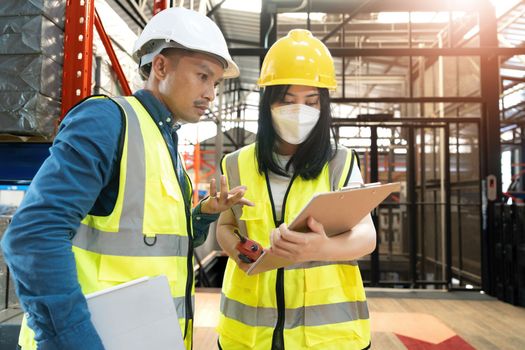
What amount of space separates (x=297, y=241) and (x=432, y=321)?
4.44 meters

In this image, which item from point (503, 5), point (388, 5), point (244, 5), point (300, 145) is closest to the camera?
point (300, 145)

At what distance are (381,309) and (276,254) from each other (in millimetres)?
4749

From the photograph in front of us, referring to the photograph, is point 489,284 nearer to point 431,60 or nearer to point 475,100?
point 475,100

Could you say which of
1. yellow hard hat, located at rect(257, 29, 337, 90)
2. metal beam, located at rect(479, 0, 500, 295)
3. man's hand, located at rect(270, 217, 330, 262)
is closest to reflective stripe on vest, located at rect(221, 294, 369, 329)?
man's hand, located at rect(270, 217, 330, 262)

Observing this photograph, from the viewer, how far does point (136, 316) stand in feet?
3.24

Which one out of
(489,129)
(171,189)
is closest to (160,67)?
(171,189)

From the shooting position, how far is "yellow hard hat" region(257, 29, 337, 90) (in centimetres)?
162

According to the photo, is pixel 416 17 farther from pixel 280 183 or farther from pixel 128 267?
pixel 128 267

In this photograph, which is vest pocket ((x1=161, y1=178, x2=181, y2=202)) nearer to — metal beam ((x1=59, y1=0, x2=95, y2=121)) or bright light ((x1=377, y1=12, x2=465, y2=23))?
metal beam ((x1=59, y1=0, x2=95, y2=121))

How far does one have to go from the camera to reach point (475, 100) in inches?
251

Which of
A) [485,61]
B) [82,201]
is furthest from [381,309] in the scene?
[82,201]

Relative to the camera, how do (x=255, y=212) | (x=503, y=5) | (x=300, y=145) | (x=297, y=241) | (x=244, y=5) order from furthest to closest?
(x=244, y=5) < (x=503, y=5) < (x=300, y=145) < (x=255, y=212) < (x=297, y=241)

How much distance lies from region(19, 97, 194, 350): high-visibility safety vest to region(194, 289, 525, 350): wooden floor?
123 inches

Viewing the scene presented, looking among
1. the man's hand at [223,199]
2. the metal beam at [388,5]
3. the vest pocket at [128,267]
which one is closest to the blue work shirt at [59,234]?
the vest pocket at [128,267]
